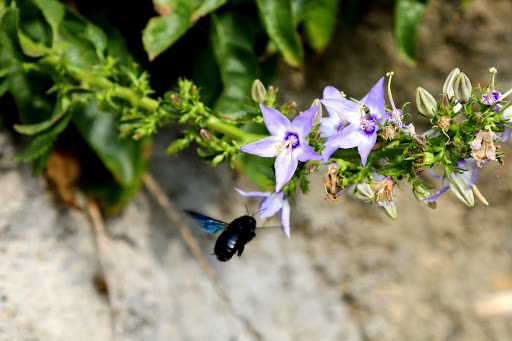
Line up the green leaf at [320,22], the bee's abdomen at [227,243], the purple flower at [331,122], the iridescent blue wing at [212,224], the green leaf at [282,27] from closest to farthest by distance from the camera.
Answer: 1. the purple flower at [331,122]
2. the bee's abdomen at [227,243]
3. the iridescent blue wing at [212,224]
4. the green leaf at [282,27]
5. the green leaf at [320,22]

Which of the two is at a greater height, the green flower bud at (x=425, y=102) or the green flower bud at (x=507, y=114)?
the green flower bud at (x=507, y=114)

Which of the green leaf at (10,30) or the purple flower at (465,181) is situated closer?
the purple flower at (465,181)

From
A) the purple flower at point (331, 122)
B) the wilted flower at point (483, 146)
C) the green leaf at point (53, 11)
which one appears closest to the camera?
the wilted flower at point (483, 146)

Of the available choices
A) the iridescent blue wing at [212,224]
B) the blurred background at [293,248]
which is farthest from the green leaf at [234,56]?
the iridescent blue wing at [212,224]

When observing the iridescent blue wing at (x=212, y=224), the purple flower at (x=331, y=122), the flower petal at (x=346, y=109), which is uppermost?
the flower petal at (x=346, y=109)

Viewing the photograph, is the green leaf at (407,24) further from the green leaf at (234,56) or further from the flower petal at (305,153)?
the flower petal at (305,153)

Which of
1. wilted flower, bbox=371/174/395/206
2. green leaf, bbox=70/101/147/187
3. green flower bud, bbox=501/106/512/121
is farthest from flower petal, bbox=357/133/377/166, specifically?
green leaf, bbox=70/101/147/187

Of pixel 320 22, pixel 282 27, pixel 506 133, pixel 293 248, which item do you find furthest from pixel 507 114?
pixel 293 248

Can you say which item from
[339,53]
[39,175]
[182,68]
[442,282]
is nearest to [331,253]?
[442,282]
